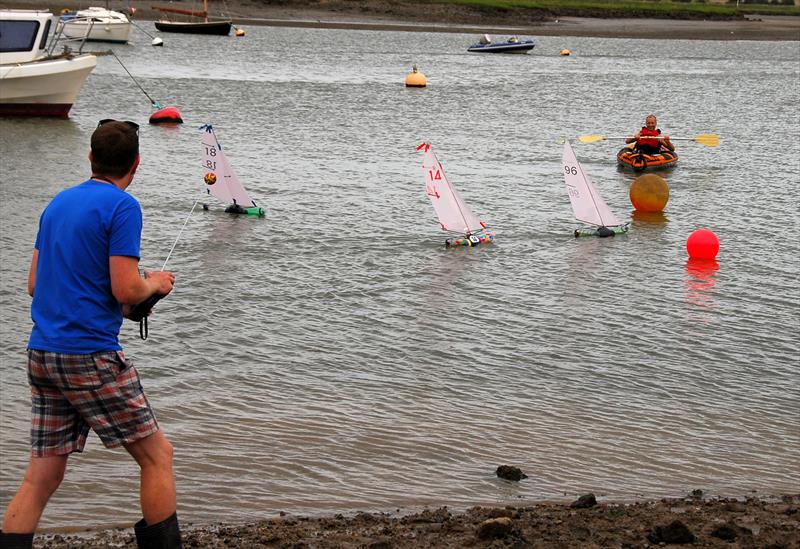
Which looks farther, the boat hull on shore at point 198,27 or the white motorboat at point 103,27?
the boat hull on shore at point 198,27

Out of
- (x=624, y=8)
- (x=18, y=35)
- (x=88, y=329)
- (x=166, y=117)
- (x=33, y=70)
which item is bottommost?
(x=166, y=117)

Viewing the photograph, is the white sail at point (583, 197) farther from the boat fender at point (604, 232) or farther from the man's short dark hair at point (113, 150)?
the man's short dark hair at point (113, 150)

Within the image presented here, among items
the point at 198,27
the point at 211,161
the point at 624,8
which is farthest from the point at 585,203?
the point at 624,8

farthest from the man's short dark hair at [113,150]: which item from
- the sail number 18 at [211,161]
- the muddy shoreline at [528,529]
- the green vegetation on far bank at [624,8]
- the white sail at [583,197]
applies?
the green vegetation on far bank at [624,8]

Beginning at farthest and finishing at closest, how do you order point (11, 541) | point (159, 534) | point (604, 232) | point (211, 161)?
point (211, 161) → point (604, 232) → point (159, 534) → point (11, 541)

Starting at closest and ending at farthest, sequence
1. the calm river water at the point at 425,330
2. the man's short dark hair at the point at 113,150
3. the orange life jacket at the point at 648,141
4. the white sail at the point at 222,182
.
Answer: the man's short dark hair at the point at 113,150 < the calm river water at the point at 425,330 < the white sail at the point at 222,182 < the orange life jacket at the point at 648,141

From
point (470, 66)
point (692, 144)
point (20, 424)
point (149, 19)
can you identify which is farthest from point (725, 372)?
point (149, 19)

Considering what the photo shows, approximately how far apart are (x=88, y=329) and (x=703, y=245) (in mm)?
13283

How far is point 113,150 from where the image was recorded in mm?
5355

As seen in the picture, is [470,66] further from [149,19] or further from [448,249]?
[448,249]

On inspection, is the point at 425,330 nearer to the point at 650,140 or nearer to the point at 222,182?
the point at 222,182

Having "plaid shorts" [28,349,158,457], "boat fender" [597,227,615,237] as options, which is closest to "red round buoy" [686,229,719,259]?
"boat fender" [597,227,615,237]

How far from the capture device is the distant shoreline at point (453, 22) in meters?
83.1

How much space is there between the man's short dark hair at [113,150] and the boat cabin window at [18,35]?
27.9 metres
